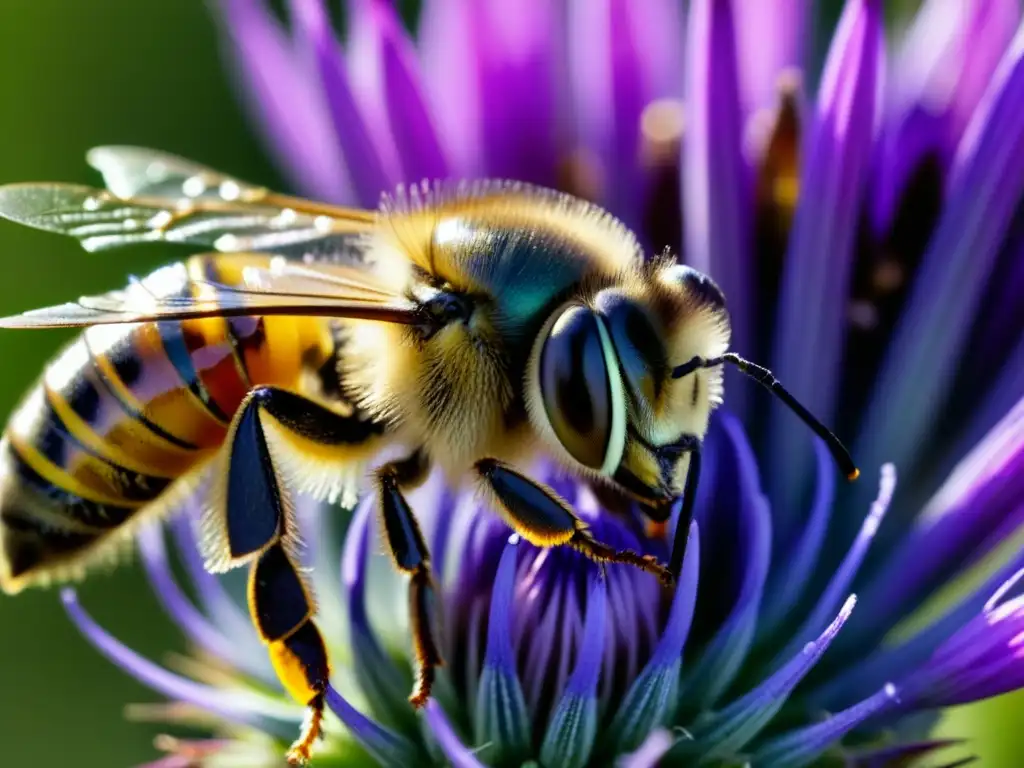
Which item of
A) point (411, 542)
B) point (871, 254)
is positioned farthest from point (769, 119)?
point (411, 542)

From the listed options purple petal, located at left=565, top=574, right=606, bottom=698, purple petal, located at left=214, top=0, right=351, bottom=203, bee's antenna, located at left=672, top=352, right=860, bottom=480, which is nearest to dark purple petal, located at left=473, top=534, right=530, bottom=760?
purple petal, located at left=565, top=574, right=606, bottom=698

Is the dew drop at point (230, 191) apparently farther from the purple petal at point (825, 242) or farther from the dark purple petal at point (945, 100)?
the dark purple petal at point (945, 100)

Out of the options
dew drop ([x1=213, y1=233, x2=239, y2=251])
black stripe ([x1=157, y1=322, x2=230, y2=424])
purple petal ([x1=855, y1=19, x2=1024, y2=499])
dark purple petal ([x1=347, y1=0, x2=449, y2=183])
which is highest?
dark purple petal ([x1=347, y1=0, x2=449, y2=183])

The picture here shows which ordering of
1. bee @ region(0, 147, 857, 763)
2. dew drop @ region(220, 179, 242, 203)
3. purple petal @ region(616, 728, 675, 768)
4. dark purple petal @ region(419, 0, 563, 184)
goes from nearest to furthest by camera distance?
purple petal @ region(616, 728, 675, 768) → bee @ region(0, 147, 857, 763) → dew drop @ region(220, 179, 242, 203) → dark purple petal @ region(419, 0, 563, 184)

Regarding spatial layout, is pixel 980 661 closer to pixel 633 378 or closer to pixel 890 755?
pixel 890 755

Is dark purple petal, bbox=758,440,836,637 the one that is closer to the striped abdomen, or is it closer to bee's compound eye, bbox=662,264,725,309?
bee's compound eye, bbox=662,264,725,309

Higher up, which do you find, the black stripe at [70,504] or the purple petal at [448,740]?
the black stripe at [70,504]

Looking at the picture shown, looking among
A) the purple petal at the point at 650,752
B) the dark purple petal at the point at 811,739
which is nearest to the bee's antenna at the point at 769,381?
the dark purple petal at the point at 811,739

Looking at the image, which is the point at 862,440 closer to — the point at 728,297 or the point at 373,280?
the point at 728,297
